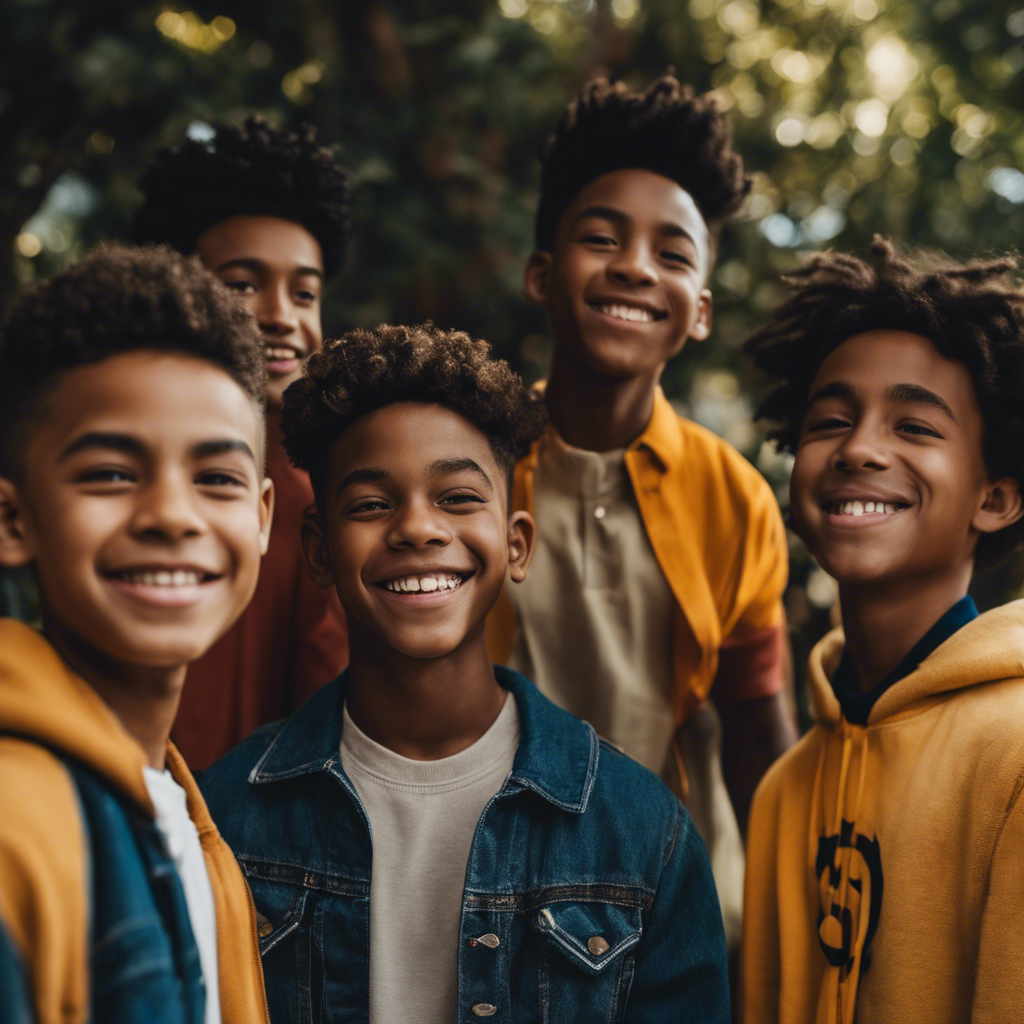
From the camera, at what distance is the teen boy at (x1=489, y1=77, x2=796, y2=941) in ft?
8.72

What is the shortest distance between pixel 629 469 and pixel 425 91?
7.42 feet

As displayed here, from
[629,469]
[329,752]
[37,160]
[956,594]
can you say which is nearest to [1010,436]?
[956,594]

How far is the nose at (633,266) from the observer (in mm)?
2682

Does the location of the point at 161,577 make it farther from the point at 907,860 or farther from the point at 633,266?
the point at 633,266

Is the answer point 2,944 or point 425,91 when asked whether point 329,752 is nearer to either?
point 2,944

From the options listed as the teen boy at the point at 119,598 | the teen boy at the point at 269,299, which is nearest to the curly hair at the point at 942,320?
the teen boy at the point at 269,299

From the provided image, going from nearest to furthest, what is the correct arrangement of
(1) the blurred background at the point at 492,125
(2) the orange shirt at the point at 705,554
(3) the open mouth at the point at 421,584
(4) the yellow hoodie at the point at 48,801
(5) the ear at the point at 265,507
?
(4) the yellow hoodie at the point at 48,801 < (5) the ear at the point at 265,507 < (3) the open mouth at the point at 421,584 < (2) the orange shirt at the point at 705,554 < (1) the blurred background at the point at 492,125

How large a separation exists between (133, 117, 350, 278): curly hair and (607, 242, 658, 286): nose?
2.68 ft

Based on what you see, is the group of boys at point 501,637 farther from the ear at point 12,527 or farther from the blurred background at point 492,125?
the blurred background at point 492,125

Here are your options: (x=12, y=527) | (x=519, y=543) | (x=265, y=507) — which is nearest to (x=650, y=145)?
(x=519, y=543)

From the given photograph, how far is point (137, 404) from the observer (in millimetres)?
1431

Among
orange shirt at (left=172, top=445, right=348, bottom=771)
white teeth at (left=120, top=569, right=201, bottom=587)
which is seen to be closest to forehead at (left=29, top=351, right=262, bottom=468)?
white teeth at (left=120, top=569, right=201, bottom=587)

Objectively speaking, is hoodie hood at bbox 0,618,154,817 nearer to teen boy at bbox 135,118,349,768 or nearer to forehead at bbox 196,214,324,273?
teen boy at bbox 135,118,349,768

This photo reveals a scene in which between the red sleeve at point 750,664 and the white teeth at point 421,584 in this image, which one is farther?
the red sleeve at point 750,664
